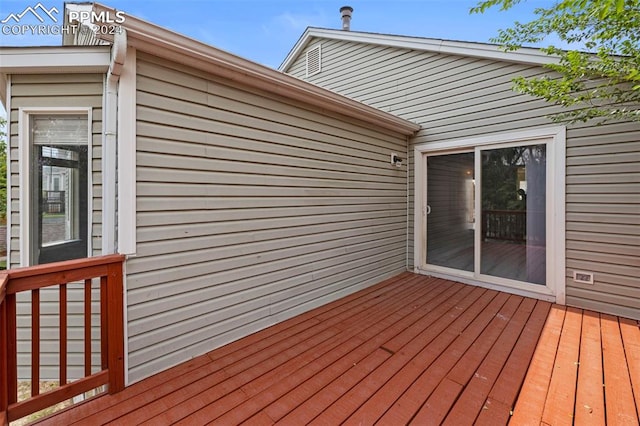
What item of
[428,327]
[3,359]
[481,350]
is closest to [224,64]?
[3,359]

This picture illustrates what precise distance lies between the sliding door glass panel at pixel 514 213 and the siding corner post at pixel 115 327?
13.5 feet

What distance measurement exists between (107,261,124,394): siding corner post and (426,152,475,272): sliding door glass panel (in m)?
4.10

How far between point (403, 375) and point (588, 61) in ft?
11.8

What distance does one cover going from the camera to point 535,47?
356 cm

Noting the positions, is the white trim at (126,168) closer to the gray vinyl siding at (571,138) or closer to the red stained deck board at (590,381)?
the red stained deck board at (590,381)

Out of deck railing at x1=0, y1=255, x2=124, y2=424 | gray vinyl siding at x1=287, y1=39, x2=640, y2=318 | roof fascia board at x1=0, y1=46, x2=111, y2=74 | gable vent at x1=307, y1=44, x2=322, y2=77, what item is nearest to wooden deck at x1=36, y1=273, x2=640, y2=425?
deck railing at x1=0, y1=255, x2=124, y2=424

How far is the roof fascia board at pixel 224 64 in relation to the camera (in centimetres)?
191

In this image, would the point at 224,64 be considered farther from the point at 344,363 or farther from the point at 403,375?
the point at 403,375

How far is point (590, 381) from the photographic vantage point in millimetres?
2008

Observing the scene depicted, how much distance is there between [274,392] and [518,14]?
4.65m

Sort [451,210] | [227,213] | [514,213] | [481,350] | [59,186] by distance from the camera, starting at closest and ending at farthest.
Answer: [481,350] → [227,213] → [59,186] → [514,213] → [451,210]

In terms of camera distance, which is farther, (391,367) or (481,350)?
(481,350)

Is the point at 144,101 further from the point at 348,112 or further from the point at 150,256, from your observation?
the point at 348,112

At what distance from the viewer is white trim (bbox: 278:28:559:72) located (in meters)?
3.56
